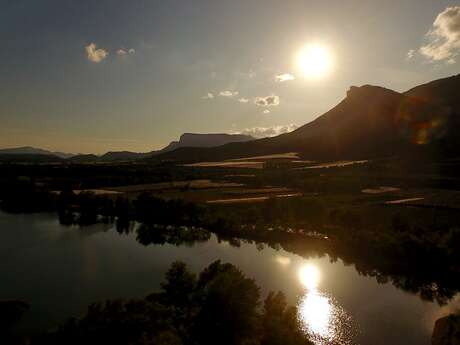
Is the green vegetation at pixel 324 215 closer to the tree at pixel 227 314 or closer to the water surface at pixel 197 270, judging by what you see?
the water surface at pixel 197 270

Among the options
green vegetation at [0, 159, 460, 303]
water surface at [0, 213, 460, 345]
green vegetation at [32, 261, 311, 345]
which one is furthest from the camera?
green vegetation at [0, 159, 460, 303]

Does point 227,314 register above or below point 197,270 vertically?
above

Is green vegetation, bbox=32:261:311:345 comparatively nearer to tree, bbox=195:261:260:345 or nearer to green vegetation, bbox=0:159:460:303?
tree, bbox=195:261:260:345

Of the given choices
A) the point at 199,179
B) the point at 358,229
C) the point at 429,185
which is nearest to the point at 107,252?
the point at 358,229

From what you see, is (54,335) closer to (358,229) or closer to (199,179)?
(358,229)

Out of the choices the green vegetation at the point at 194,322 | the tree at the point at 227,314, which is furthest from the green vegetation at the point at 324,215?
the tree at the point at 227,314

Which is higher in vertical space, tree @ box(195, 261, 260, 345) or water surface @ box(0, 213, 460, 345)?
tree @ box(195, 261, 260, 345)

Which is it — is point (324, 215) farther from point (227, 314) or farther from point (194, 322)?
point (194, 322)

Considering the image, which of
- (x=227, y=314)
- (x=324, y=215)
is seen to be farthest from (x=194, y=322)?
(x=324, y=215)

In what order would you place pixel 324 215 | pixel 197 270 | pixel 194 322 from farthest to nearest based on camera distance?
1. pixel 324 215
2. pixel 197 270
3. pixel 194 322

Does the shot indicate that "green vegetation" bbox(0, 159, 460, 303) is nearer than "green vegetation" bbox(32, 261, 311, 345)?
No

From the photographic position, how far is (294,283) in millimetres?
51031

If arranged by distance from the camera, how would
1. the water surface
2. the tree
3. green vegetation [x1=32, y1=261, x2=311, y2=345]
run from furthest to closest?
the water surface < the tree < green vegetation [x1=32, y1=261, x2=311, y2=345]

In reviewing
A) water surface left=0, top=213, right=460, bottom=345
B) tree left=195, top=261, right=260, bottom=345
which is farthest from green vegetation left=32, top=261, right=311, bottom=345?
water surface left=0, top=213, right=460, bottom=345
